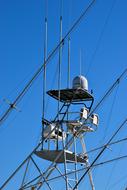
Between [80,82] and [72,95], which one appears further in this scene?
[80,82]

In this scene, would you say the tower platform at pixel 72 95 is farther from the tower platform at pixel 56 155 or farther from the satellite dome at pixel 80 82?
the tower platform at pixel 56 155

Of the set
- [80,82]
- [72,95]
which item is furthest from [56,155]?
[80,82]

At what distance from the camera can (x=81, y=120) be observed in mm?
39125

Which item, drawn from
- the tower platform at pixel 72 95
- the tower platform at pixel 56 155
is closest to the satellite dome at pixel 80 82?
the tower platform at pixel 72 95

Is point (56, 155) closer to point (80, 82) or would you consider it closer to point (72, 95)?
point (72, 95)

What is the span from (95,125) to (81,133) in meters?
1.02

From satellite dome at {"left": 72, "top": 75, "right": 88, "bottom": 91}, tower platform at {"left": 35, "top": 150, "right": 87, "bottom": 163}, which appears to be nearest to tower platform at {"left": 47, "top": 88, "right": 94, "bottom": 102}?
satellite dome at {"left": 72, "top": 75, "right": 88, "bottom": 91}

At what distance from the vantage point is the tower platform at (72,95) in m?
36.9

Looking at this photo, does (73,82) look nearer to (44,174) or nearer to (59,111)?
(59,111)

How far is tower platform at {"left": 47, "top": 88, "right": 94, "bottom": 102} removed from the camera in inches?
1454

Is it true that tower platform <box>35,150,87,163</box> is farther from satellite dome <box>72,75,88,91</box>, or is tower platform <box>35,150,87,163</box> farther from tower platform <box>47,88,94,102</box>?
satellite dome <box>72,75,88,91</box>

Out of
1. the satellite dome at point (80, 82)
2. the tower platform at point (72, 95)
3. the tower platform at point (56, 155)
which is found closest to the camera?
the tower platform at point (56, 155)

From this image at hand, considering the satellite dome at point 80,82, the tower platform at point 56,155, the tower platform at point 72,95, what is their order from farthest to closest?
the satellite dome at point 80,82 → the tower platform at point 72,95 → the tower platform at point 56,155

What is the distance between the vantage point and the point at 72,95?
123ft
